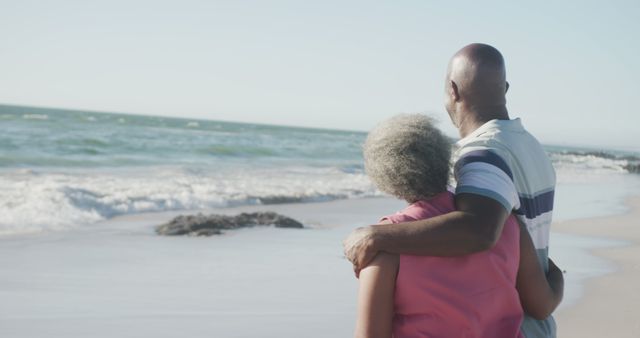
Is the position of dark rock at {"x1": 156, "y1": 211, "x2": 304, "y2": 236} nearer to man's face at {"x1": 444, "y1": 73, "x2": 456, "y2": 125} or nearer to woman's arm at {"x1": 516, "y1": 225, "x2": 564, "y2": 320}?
man's face at {"x1": 444, "y1": 73, "x2": 456, "y2": 125}

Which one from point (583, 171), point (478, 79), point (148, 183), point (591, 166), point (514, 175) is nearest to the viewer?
point (514, 175)

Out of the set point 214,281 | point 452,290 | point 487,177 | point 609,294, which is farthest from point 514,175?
point 609,294

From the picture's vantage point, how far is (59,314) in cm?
530

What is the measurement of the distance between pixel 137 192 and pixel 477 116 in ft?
38.0

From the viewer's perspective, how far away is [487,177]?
88.9 inches

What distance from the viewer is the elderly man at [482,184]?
85.2 inches

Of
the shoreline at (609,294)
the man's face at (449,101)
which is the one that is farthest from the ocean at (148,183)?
the man's face at (449,101)

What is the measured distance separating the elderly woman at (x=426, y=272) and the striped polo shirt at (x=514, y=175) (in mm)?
88

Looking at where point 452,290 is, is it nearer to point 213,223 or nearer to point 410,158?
point 410,158

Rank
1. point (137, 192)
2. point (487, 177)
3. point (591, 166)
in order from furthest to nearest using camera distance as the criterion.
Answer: point (591, 166)
point (137, 192)
point (487, 177)

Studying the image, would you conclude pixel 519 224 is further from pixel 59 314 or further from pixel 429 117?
pixel 59 314

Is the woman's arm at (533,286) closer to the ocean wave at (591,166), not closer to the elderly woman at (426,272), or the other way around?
the elderly woman at (426,272)

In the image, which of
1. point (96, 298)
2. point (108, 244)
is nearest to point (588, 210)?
point (108, 244)

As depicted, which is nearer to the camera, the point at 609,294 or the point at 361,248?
the point at 361,248
